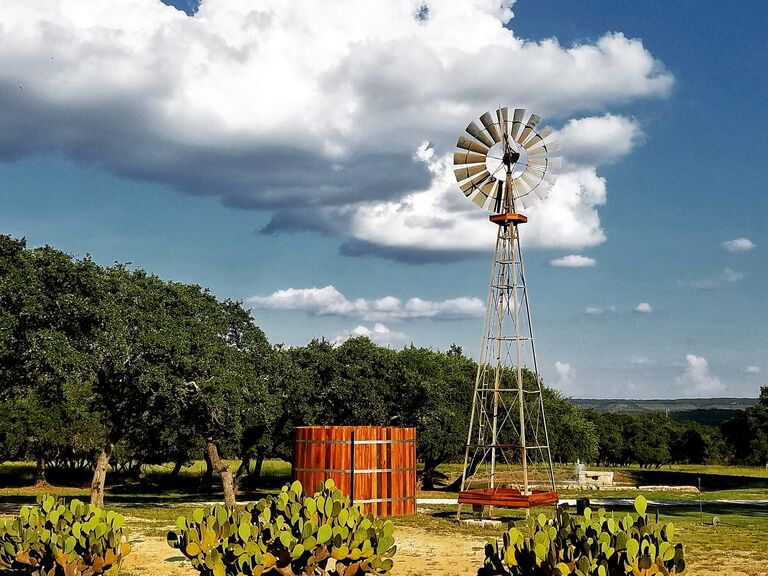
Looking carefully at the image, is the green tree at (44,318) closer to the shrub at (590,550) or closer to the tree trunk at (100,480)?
the tree trunk at (100,480)

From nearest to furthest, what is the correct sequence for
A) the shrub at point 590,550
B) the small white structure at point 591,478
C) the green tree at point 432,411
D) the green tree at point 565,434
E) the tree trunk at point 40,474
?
the shrub at point 590,550
the green tree at point 432,411
the tree trunk at point 40,474
the small white structure at point 591,478
the green tree at point 565,434

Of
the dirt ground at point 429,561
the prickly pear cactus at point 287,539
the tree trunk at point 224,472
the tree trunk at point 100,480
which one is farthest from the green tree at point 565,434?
the prickly pear cactus at point 287,539

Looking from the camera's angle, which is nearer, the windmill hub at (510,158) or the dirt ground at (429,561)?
the dirt ground at (429,561)

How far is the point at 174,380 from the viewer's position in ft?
92.6

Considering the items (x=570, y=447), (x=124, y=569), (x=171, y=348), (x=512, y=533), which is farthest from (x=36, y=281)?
(x=570, y=447)

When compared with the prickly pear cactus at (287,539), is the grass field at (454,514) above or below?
below

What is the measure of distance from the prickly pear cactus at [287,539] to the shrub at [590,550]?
198cm

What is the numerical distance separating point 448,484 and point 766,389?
42.5 meters

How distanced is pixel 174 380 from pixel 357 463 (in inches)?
277

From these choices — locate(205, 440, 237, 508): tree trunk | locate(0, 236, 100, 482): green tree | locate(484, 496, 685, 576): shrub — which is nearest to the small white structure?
locate(205, 440, 237, 508): tree trunk

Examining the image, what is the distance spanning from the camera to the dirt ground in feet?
56.1

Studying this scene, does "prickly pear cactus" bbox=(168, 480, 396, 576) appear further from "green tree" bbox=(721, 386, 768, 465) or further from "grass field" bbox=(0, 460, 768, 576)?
"green tree" bbox=(721, 386, 768, 465)

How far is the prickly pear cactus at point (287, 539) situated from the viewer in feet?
37.7

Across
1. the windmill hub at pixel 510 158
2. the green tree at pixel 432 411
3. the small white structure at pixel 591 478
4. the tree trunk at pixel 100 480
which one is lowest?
the small white structure at pixel 591 478
